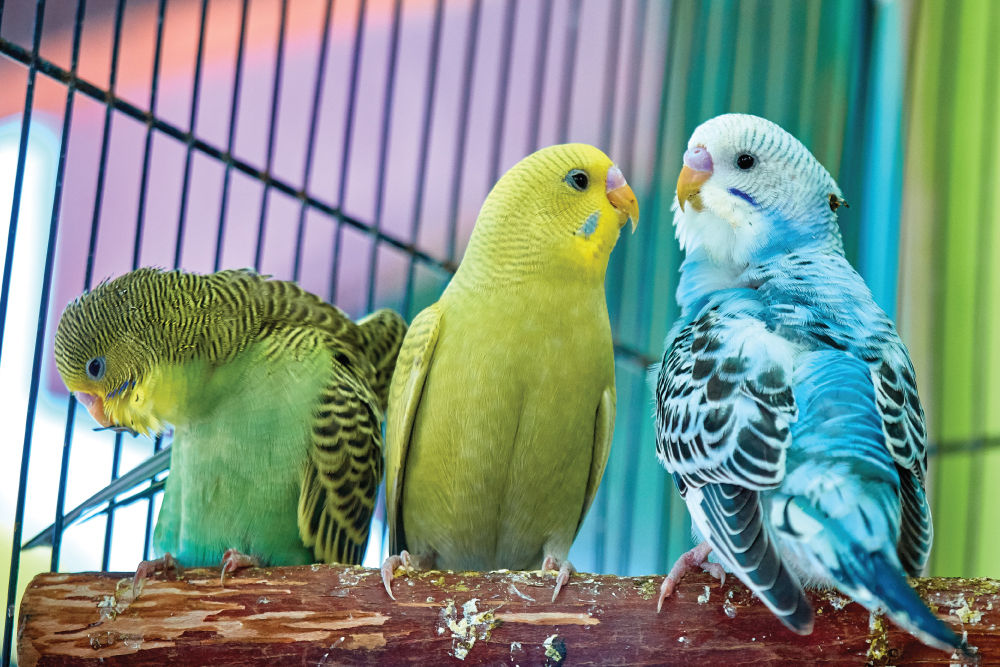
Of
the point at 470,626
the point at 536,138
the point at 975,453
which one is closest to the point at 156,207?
the point at 536,138

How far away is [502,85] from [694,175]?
94 centimetres

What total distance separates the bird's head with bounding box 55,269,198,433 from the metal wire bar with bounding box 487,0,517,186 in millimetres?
1134

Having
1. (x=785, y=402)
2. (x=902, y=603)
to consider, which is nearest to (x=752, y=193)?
(x=785, y=402)

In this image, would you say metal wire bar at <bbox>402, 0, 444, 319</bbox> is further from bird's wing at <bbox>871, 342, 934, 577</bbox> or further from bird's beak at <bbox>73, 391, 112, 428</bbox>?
bird's wing at <bbox>871, 342, 934, 577</bbox>

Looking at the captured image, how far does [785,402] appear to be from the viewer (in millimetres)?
1469

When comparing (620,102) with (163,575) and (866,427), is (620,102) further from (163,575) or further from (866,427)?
(163,575)

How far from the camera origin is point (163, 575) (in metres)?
1.69

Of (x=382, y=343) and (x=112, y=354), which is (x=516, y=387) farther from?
(x=112, y=354)

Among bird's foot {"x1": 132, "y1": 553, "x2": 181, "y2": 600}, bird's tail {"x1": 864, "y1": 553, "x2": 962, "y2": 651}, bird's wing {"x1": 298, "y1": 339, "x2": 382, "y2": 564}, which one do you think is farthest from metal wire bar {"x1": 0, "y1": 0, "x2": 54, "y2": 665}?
bird's tail {"x1": 864, "y1": 553, "x2": 962, "y2": 651}

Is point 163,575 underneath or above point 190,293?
underneath

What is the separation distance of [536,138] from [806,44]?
1101 millimetres

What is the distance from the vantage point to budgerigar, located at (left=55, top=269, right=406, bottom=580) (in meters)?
1.98

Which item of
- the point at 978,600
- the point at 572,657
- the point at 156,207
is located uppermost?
the point at 156,207

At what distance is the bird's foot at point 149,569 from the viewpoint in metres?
1.65
